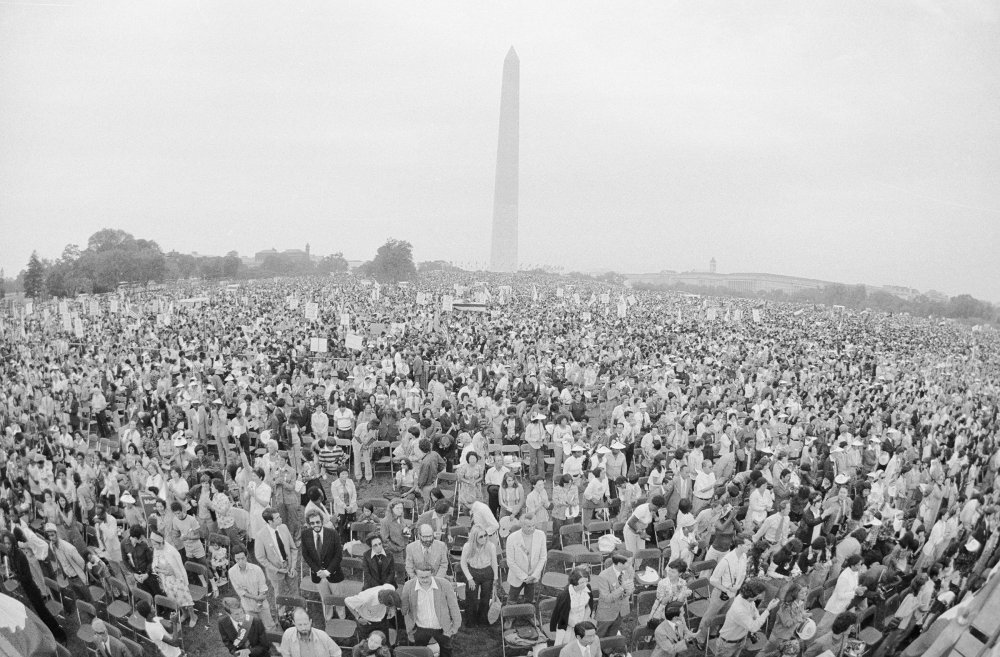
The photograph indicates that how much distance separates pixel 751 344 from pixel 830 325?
14.7 m

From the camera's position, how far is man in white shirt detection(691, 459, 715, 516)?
8.12 meters

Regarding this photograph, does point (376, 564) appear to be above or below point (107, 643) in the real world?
above

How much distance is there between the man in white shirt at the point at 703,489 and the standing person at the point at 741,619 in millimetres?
2680

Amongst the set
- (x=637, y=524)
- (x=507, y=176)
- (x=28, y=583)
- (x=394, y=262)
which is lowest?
(x=28, y=583)

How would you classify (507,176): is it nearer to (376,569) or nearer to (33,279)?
(33,279)

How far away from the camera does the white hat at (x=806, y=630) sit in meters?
5.47

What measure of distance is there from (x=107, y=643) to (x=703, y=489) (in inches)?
271

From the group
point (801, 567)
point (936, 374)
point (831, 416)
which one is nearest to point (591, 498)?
point (801, 567)

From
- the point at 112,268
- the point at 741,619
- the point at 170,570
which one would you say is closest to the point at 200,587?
the point at 170,570

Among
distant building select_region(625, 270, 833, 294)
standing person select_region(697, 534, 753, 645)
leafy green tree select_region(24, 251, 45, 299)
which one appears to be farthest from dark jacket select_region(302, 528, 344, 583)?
distant building select_region(625, 270, 833, 294)

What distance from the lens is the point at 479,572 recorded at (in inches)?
244

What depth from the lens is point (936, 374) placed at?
18.8m

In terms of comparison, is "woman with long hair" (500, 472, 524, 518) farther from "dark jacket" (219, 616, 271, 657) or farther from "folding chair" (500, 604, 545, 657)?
"dark jacket" (219, 616, 271, 657)

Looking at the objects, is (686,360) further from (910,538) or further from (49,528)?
(49,528)
